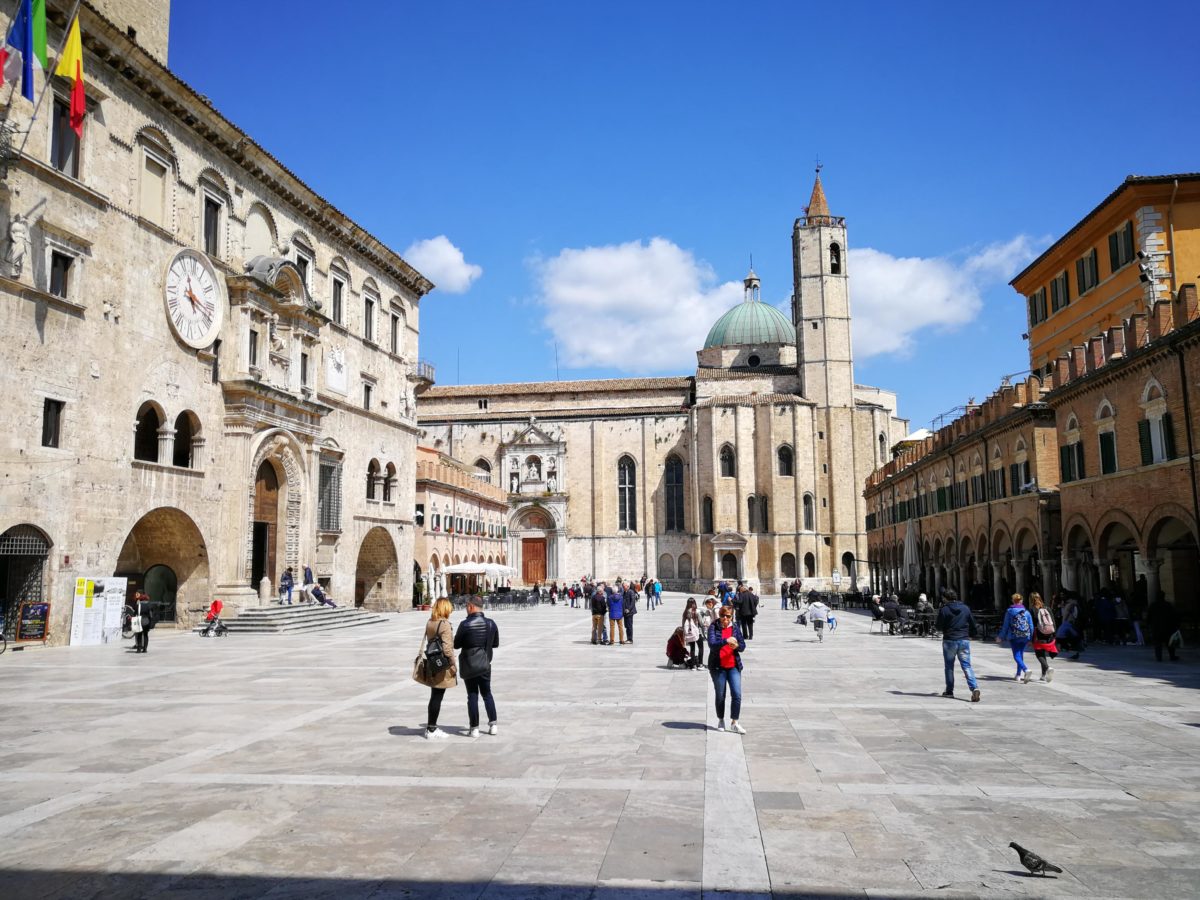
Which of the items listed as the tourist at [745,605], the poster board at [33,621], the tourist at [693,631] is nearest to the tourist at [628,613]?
the tourist at [745,605]

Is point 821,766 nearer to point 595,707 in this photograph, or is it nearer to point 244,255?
point 595,707

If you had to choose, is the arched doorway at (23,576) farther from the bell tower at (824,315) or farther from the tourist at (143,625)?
the bell tower at (824,315)

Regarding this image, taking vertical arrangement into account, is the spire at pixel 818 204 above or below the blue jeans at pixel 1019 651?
above

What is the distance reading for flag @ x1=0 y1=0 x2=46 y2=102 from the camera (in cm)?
1752

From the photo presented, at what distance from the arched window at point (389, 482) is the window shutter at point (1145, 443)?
1092 inches

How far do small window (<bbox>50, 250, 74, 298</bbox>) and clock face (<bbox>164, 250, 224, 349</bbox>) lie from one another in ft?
10.7

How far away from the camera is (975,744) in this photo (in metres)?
9.62

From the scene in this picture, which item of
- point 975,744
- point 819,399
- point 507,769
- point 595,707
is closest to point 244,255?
point 595,707

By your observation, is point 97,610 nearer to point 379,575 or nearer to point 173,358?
point 173,358

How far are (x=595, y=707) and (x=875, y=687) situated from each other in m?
5.04

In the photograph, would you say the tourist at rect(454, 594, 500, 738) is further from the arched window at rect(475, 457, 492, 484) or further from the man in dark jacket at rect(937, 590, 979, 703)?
the arched window at rect(475, 457, 492, 484)

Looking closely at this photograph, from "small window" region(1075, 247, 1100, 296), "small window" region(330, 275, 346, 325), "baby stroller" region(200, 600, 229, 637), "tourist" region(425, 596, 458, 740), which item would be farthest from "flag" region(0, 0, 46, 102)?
"small window" region(1075, 247, 1100, 296)

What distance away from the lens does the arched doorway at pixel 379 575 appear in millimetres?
37562

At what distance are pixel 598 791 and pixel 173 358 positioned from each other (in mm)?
21245
